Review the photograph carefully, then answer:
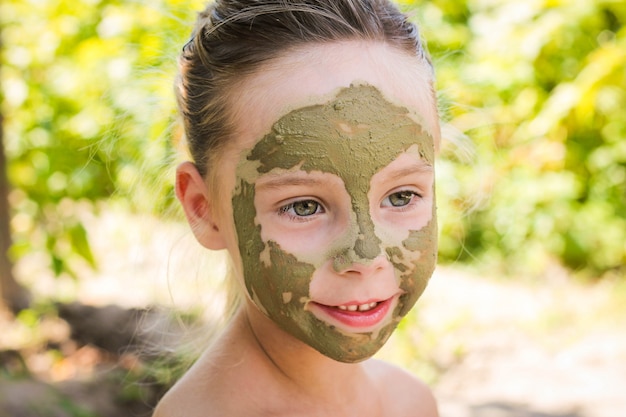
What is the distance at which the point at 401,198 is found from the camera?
1533mm

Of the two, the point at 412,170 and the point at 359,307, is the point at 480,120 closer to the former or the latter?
the point at 412,170

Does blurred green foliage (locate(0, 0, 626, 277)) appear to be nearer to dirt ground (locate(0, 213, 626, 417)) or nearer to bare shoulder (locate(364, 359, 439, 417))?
dirt ground (locate(0, 213, 626, 417))

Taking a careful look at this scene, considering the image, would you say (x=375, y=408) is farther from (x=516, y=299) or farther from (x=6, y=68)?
(x=516, y=299)

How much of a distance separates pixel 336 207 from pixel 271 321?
37cm

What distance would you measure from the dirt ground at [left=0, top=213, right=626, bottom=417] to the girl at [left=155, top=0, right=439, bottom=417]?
1726 millimetres

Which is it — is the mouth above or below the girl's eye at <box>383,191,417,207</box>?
below

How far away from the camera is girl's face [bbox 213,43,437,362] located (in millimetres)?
1429

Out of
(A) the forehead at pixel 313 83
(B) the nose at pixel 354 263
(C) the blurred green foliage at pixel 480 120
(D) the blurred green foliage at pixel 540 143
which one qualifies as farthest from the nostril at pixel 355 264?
(D) the blurred green foliage at pixel 540 143

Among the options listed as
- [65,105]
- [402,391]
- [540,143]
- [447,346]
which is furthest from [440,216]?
[402,391]

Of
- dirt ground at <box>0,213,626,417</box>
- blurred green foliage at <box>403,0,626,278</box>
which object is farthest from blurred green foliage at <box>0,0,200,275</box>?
blurred green foliage at <box>403,0,626,278</box>

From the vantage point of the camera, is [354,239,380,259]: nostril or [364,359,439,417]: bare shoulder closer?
[354,239,380,259]: nostril

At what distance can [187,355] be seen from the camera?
7.74 ft

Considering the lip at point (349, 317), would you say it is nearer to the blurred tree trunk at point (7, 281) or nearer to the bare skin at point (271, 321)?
the bare skin at point (271, 321)

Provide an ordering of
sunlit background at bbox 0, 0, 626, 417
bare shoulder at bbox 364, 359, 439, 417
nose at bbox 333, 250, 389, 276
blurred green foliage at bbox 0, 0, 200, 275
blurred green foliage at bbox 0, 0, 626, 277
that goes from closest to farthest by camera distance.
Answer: nose at bbox 333, 250, 389, 276
bare shoulder at bbox 364, 359, 439, 417
sunlit background at bbox 0, 0, 626, 417
blurred green foliage at bbox 0, 0, 200, 275
blurred green foliage at bbox 0, 0, 626, 277
